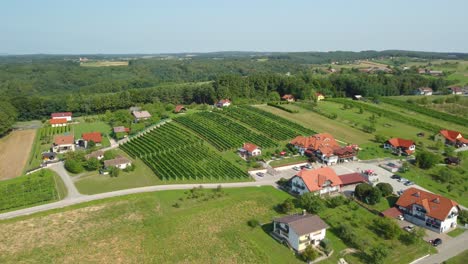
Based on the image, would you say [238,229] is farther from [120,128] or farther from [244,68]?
[244,68]

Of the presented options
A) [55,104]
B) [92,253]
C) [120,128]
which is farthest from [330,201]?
[55,104]

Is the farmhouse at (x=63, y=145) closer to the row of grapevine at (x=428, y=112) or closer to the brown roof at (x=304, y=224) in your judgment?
the brown roof at (x=304, y=224)

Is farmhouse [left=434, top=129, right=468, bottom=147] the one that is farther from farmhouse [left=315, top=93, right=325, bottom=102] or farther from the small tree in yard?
the small tree in yard

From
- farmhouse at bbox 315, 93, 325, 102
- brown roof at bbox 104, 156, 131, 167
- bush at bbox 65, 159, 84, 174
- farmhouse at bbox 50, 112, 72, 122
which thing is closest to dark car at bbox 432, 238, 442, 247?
brown roof at bbox 104, 156, 131, 167

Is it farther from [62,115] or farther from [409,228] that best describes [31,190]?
[409,228]

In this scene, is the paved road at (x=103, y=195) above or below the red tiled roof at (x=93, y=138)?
below

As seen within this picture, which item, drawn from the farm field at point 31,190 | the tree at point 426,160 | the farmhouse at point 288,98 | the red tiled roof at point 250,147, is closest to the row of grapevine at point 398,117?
the farmhouse at point 288,98
